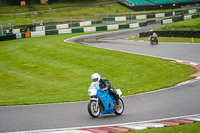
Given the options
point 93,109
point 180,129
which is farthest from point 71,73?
point 180,129

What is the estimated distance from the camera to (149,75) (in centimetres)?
2052

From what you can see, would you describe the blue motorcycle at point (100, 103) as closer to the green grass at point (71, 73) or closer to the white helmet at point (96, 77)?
the white helmet at point (96, 77)

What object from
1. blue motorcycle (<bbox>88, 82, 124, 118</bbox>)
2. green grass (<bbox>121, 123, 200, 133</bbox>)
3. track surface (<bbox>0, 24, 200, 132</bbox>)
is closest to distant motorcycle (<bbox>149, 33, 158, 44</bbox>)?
track surface (<bbox>0, 24, 200, 132</bbox>)

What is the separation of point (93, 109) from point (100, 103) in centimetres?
41

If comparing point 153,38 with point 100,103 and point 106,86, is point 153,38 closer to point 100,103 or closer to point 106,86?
point 106,86

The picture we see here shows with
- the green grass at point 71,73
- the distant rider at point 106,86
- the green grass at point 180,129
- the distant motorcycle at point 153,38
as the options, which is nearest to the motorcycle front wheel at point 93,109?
the distant rider at point 106,86

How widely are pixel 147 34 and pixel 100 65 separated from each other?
56.2 feet

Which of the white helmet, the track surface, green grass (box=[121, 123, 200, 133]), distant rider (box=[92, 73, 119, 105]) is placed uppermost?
the white helmet

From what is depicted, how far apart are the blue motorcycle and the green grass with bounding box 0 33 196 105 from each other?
3.32m

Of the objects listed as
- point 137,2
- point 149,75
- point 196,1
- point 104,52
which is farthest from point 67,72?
point 196,1

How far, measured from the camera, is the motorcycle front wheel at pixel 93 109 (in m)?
11.7

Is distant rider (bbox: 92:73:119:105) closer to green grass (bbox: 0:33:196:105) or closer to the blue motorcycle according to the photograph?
the blue motorcycle

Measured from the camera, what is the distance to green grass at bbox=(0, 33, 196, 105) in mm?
17016

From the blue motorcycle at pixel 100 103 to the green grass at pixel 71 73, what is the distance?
3319 millimetres
